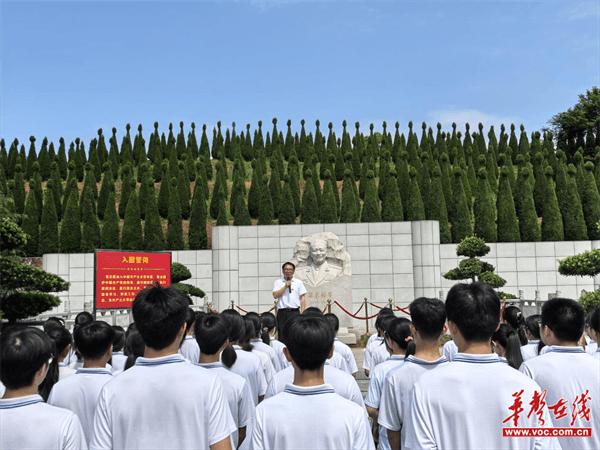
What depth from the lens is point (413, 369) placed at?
285 centimetres

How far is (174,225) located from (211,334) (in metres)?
19.0

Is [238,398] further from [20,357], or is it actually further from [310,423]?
[20,357]

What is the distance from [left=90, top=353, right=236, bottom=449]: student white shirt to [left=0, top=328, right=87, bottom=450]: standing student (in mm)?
125

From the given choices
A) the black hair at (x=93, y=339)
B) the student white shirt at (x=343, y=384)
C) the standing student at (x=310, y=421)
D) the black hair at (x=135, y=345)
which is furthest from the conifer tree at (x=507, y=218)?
the standing student at (x=310, y=421)

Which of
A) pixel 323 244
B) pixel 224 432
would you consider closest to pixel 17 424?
pixel 224 432

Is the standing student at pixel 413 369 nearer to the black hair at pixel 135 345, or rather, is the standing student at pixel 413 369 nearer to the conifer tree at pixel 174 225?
the black hair at pixel 135 345

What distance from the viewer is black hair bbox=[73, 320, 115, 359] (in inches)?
119

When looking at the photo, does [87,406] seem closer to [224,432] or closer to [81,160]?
[224,432]

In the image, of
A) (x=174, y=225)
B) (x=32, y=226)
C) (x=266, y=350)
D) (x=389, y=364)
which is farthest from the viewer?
(x=32, y=226)

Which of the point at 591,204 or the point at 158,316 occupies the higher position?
the point at 591,204

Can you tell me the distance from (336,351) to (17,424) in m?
3.23

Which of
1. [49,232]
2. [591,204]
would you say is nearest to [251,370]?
[49,232]

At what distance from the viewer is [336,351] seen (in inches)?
192

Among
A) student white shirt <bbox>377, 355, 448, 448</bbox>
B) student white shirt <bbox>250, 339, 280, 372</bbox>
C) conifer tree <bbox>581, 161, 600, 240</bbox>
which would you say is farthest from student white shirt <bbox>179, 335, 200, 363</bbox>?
conifer tree <bbox>581, 161, 600, 240</bbox>
